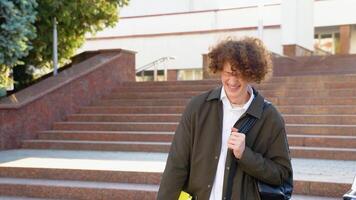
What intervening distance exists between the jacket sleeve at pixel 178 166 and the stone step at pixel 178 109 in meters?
6.30

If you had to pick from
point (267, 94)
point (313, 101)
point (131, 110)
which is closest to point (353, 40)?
point (267, 94)

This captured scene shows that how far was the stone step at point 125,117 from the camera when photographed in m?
8.91

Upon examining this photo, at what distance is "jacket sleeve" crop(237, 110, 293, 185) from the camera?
2.13 meters

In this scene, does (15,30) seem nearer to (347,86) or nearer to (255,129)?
(347,86)

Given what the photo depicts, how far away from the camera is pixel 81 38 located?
11.2m

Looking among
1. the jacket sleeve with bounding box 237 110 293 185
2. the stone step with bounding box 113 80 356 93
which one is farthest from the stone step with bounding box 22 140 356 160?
the jacket sleeve with bounding box 237 110 293 185

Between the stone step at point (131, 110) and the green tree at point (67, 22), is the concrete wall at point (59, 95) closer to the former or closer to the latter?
the stone step at point (131, 110)

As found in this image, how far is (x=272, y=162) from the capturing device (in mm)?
2223

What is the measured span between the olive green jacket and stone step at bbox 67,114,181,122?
21.2 ft

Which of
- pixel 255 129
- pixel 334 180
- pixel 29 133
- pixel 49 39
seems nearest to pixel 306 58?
pixel 49 39

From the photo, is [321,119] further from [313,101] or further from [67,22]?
[67,22]

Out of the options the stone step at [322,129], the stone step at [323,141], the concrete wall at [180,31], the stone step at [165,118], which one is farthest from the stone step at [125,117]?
the concrete wall at [180,31]

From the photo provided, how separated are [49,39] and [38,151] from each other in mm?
3169

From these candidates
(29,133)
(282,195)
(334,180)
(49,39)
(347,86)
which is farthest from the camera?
(49,39)
